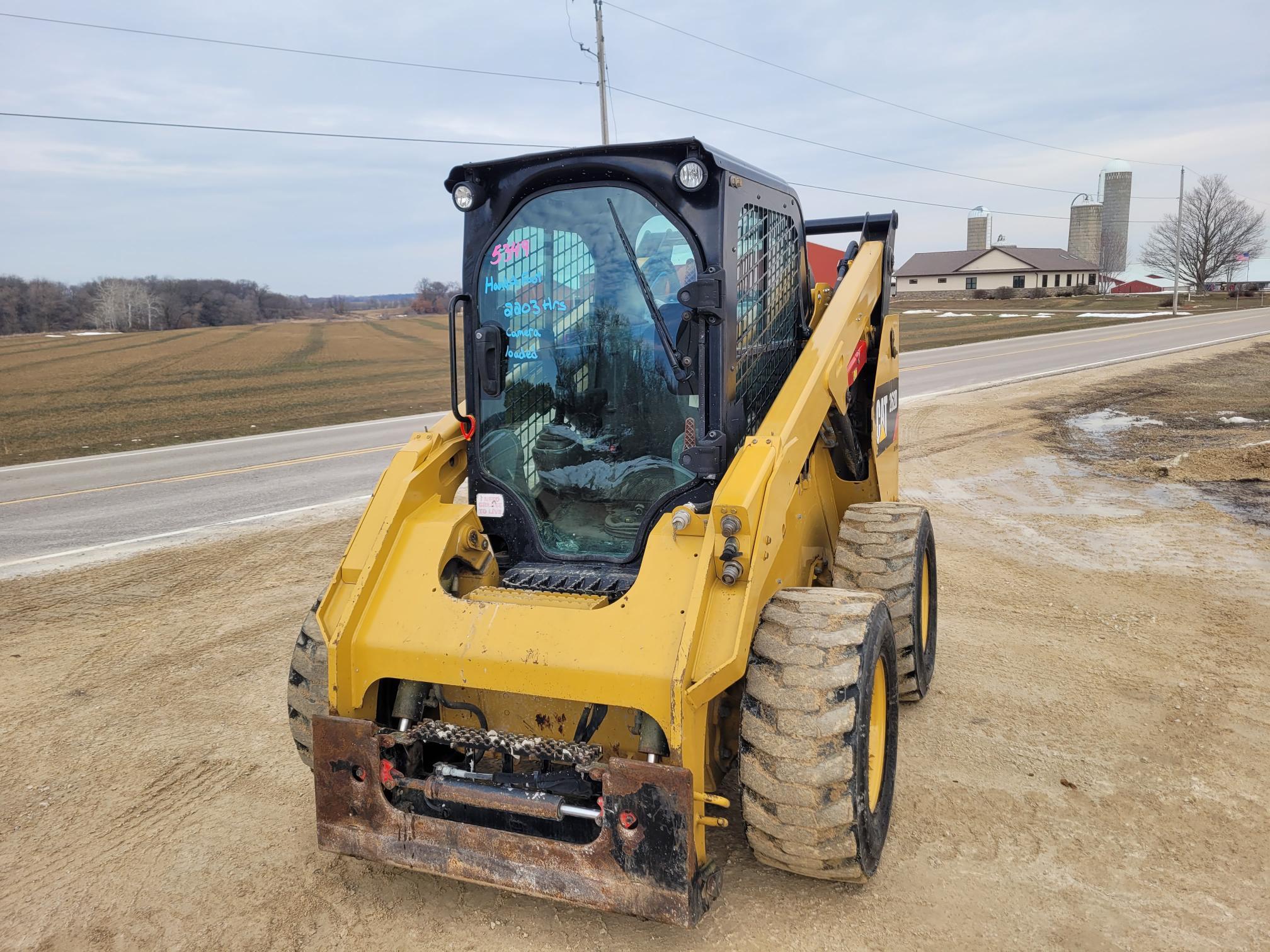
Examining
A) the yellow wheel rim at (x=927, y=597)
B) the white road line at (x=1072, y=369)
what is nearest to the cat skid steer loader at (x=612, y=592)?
the yellow wheel rim at (x=927, y=597)

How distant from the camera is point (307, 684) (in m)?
3.94

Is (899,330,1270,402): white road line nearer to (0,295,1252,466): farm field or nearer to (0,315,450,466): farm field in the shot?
(0,295,1252,466): farm field

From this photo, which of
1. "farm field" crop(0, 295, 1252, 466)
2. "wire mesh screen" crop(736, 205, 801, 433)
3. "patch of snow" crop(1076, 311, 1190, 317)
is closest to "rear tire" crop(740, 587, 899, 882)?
"wire mesh screen" crop(736, 205, 801, 433)

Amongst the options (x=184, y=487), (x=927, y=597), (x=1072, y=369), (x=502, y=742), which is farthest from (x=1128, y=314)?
(x=502, y=742)

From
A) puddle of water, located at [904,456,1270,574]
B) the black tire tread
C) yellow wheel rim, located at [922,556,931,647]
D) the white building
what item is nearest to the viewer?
the black tire tread

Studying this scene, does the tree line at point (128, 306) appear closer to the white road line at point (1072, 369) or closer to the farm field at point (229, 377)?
the farm field at point (229, 377)

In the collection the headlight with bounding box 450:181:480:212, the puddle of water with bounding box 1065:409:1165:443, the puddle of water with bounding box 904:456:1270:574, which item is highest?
the headlight with bounding box 450:181:480:212

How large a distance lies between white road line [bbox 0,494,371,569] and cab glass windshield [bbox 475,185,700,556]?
633cm

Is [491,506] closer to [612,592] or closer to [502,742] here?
[612,592]

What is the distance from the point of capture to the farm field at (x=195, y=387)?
17797 millimetres

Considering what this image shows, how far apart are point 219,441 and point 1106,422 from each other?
14553mm

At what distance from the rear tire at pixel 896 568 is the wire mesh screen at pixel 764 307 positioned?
0.92 metres

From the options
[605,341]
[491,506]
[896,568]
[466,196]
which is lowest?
[896,568]

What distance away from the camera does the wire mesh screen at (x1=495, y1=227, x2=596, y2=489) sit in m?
4.04
